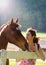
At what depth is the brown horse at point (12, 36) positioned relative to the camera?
4.92 meters

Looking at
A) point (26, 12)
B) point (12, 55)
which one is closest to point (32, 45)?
point (12, 55)

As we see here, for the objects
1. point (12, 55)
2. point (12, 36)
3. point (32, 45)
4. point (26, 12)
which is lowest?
point (12, 55)

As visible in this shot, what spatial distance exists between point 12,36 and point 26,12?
20.1 meters

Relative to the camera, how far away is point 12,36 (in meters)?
4.96

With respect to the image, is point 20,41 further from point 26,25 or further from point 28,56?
point 26,25

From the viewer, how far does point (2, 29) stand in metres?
5.09

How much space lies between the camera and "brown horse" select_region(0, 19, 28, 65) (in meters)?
4.92

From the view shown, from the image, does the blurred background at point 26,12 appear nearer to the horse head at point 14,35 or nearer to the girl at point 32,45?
the horse head at point 14,35

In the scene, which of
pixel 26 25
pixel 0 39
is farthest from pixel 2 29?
pixel 26 25

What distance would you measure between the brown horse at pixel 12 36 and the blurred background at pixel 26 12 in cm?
1724

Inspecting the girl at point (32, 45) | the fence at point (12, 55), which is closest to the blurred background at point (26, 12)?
the girl at point (32, 45)

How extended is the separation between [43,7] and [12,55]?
20388 millimetres

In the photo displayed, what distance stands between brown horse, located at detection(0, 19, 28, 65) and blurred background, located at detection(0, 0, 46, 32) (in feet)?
56.6

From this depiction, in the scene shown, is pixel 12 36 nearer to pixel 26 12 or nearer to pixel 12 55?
pixel 12 55
